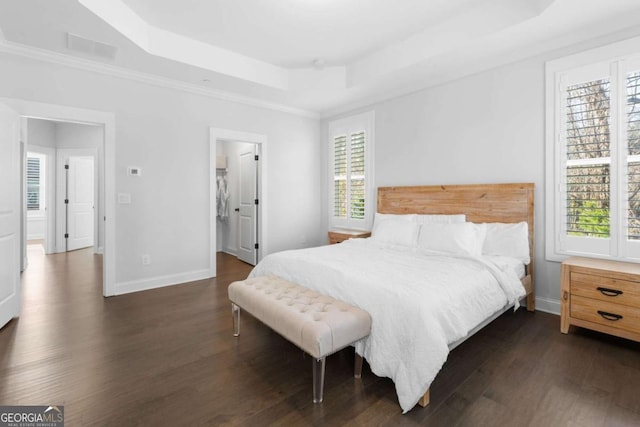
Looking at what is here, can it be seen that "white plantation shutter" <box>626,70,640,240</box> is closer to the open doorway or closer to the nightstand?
the nightstand

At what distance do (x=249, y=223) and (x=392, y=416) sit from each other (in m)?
4.23

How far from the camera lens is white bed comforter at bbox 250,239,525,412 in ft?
5.70

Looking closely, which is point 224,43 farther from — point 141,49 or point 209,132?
point 209,132

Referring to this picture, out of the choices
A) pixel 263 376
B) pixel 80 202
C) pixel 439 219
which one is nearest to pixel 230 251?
pixel 80 202

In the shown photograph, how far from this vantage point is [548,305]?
318cm

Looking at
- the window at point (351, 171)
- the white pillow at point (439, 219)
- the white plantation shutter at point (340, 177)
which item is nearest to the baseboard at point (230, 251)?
the window at point (351, 171)

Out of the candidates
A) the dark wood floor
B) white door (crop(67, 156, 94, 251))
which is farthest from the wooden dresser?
white door (crop(67, 156, 94, 251))

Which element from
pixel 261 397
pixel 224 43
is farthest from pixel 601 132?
pixel 224 43

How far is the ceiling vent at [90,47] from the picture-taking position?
9.77ft

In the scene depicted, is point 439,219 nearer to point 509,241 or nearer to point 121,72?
point 509,241

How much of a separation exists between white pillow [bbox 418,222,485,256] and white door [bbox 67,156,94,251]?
732 cm

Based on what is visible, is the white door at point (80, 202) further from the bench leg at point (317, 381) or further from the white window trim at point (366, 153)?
the bench leg at point (317, 381)

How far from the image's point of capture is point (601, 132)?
9.29 feet

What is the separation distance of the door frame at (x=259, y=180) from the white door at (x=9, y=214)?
202 centimetres
